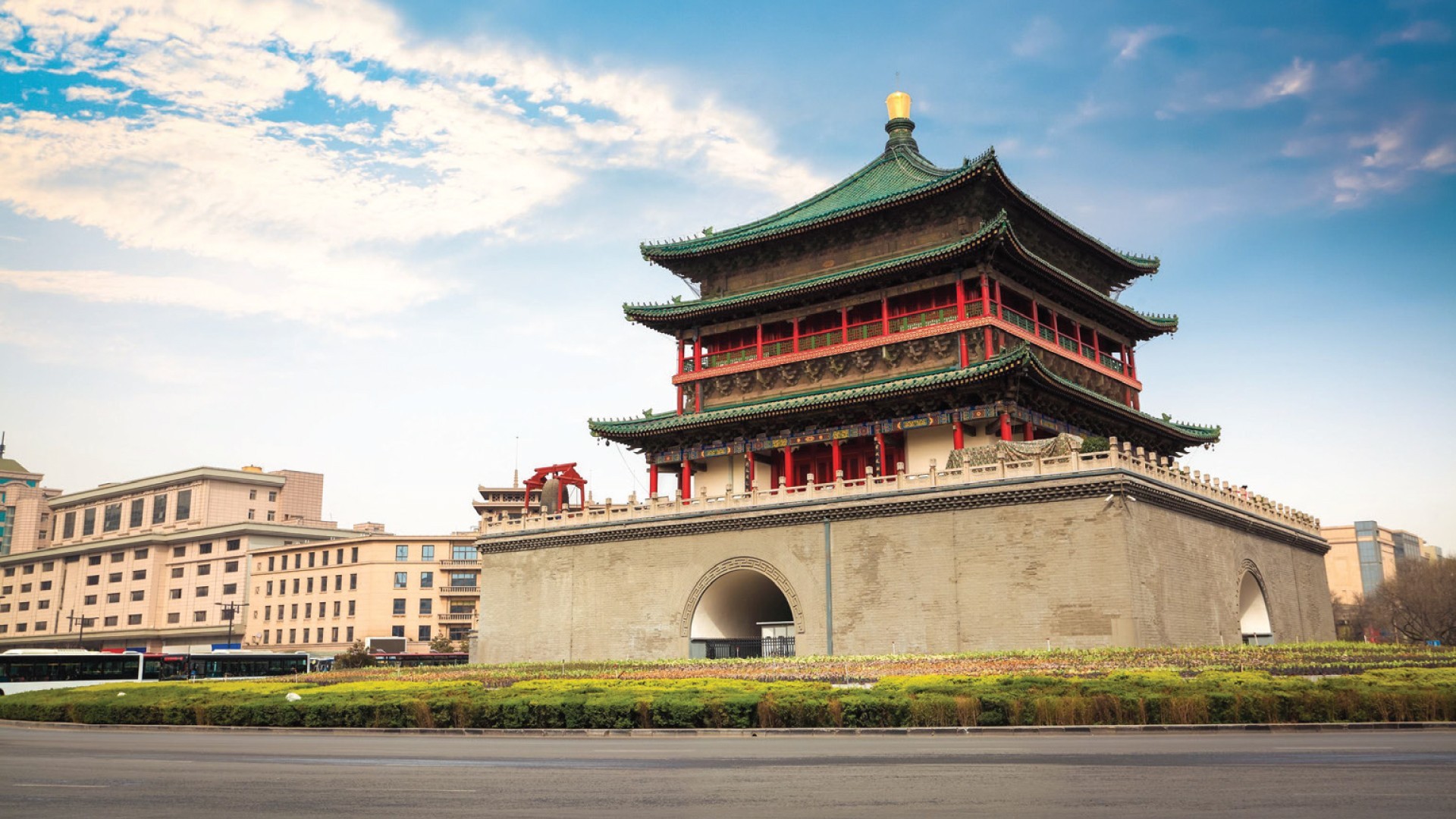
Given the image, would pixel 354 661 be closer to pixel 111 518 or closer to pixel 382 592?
pixel 382 592

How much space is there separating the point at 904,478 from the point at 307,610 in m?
61.9

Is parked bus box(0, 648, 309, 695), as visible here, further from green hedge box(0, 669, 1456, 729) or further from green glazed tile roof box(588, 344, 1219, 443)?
green glazed tile roof box(588, 344, 1219, 443)

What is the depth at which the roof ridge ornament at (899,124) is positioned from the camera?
48.7 metres

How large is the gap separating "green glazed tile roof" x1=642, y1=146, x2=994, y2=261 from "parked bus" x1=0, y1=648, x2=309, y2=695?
2813 cm

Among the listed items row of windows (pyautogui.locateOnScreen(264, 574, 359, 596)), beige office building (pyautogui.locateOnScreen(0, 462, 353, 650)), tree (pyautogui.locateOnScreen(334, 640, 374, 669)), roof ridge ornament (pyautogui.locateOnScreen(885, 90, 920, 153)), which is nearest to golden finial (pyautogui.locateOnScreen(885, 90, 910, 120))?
roof ridge ornament (pyautogui.locateOnScreen(885, 90, 920, 153))

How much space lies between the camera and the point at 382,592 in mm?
79500

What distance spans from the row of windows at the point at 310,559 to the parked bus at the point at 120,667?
2436 cm

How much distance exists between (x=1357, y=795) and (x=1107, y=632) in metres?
22.5

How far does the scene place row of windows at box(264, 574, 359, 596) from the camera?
264ft

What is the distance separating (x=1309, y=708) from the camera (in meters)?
17.7

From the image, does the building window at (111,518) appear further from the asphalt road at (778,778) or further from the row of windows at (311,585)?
the asphalt road at (778,778)

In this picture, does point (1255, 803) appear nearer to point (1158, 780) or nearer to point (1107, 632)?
point (1158, 780)

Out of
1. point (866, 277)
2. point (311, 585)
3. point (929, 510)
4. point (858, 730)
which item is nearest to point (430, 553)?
point (311, 585)

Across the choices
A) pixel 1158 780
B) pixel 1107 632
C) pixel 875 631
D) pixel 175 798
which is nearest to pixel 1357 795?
pixel 1158 780
